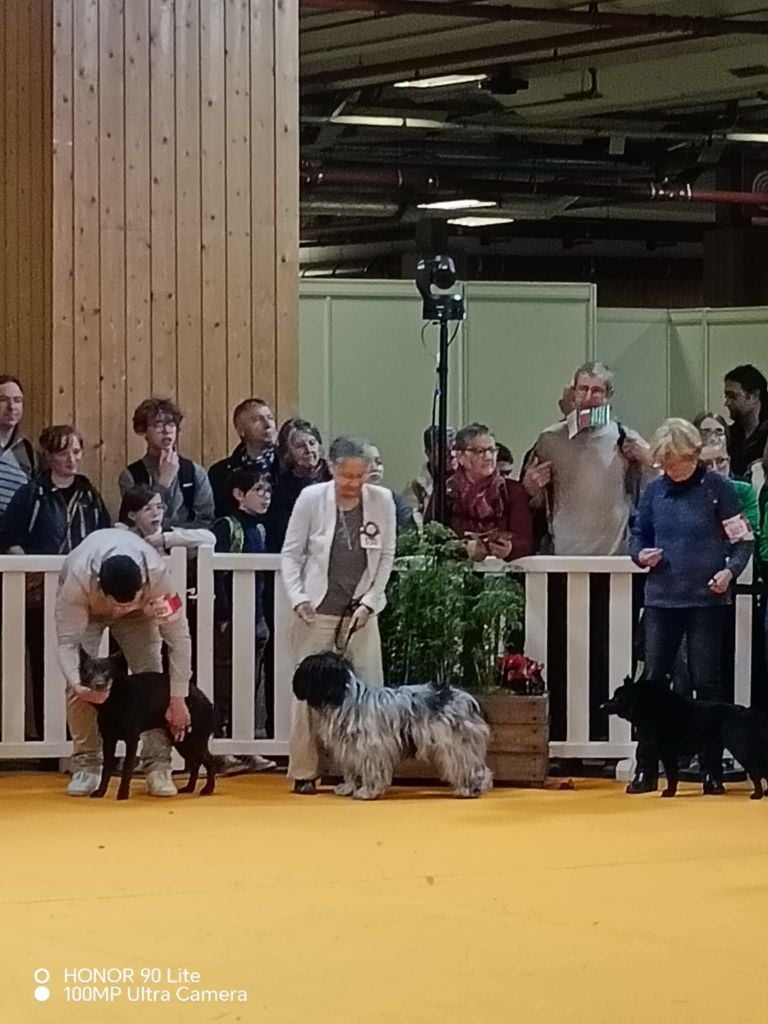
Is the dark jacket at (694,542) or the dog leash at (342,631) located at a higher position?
the dark jacket at (694,542)

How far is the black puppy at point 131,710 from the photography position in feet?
22.2

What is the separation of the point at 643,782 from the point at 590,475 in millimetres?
1280

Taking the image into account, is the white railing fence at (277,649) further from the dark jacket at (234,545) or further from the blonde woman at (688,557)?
the blonde woman at (688,557)

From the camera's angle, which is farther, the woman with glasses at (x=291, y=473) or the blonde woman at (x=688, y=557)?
the woman with glasses at (x=291, y=473)

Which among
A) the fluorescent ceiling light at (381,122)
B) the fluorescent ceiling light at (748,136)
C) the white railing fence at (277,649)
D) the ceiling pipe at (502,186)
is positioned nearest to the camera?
the white railing fence at (277,649)

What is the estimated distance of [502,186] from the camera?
559 inches

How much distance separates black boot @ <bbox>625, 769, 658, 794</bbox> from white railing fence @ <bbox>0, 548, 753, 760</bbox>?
1.30 ft

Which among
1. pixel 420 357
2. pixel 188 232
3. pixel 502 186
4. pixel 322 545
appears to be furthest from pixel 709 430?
pixel 502 186

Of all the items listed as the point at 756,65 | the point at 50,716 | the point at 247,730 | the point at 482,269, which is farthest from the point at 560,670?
the point at 482,269

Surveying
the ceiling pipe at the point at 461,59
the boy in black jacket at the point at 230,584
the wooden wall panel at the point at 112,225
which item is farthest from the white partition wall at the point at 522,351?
the boy in black jacket at the point at 230,584

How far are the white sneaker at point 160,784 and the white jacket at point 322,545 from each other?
31.0 inches

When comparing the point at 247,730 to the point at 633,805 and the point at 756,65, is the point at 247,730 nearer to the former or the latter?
the point at 633,805

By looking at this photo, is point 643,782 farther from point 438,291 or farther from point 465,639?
point 438,291

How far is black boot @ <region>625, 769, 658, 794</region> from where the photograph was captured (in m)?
7.05
